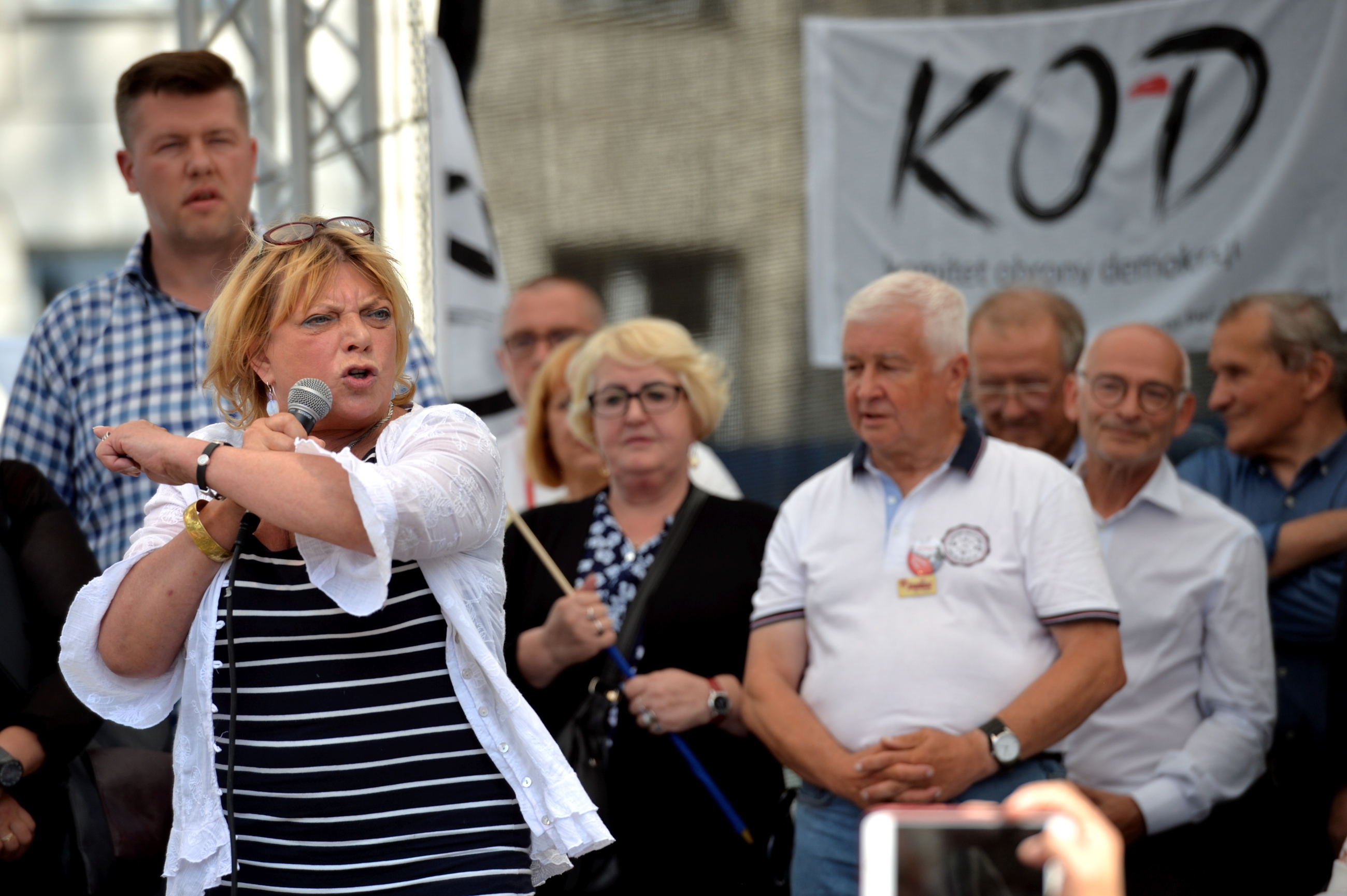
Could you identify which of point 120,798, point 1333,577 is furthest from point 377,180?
point 1333,577

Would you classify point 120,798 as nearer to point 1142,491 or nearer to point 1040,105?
point 1142,491

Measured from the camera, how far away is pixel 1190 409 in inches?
Answer: 139

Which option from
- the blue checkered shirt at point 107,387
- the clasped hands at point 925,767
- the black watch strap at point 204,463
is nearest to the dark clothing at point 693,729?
the clasped hands at point 925,767

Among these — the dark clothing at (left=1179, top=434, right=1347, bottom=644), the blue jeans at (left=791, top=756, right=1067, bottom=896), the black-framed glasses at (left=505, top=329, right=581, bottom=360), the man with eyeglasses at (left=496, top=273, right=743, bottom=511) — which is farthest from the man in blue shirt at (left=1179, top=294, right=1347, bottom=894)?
the black-framed glasses at (left=505, top=329, right=581, bottom=360)

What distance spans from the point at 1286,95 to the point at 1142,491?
1.91 metres

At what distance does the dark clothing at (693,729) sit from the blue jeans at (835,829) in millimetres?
181

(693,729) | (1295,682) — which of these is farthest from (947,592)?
(1295,682)

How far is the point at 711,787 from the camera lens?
3000mm

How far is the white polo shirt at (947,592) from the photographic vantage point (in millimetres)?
2676

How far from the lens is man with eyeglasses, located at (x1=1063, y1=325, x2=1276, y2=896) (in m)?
2.99

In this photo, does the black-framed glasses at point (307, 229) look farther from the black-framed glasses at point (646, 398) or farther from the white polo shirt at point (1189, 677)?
the white polo shirt at point (1189, 677)

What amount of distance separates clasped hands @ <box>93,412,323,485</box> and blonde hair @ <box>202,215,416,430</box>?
0.21 m

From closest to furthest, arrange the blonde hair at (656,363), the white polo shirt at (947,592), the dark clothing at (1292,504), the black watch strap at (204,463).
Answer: the black watch strap at (204,463), the white polo shirt at (947,592), the dark clothing at (1292,504), the blonde hair at (656,363)

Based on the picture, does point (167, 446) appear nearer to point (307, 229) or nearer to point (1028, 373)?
point (307, 229)
